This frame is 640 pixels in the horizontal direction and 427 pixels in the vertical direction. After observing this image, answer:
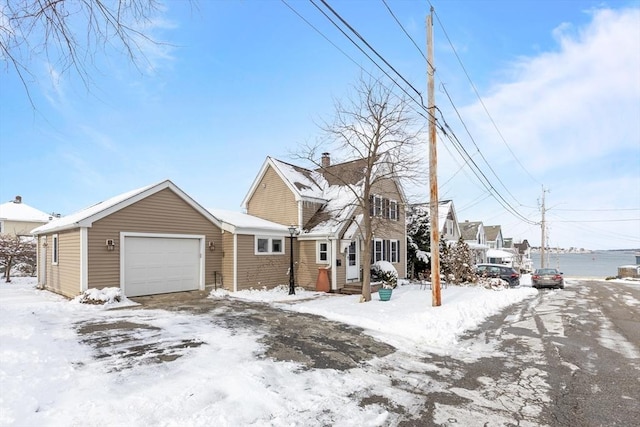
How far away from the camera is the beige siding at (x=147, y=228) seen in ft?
39.5

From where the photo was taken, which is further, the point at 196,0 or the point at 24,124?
the point at 24,124

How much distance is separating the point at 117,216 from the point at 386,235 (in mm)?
14239

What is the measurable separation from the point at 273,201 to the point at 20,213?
114ft

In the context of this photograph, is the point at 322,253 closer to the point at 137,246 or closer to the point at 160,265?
the point at 160,265

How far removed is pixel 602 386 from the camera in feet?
17.7

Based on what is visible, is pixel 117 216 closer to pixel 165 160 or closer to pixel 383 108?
pixel 165 160

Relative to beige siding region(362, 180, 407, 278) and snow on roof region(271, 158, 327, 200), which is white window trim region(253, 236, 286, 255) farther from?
beige siding region(362, 180, 407, 278)

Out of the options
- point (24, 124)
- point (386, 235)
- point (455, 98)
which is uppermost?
point (455, 98)

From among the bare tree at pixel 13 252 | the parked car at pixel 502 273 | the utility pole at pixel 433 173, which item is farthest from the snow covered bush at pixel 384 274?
the bare tree at pixel 13 252

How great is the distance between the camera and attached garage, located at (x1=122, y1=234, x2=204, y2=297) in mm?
12992

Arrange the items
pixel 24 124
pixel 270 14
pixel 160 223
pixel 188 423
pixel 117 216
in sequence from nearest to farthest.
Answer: pixel 24 124 → pixel 188 423 → pixel 270 14 → pixel 117 216 → pixel 160 223

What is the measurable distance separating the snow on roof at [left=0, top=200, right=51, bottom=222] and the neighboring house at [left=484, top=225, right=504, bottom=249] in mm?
57708

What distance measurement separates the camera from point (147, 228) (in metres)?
13.4

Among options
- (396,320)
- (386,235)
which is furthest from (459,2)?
(386,235)
